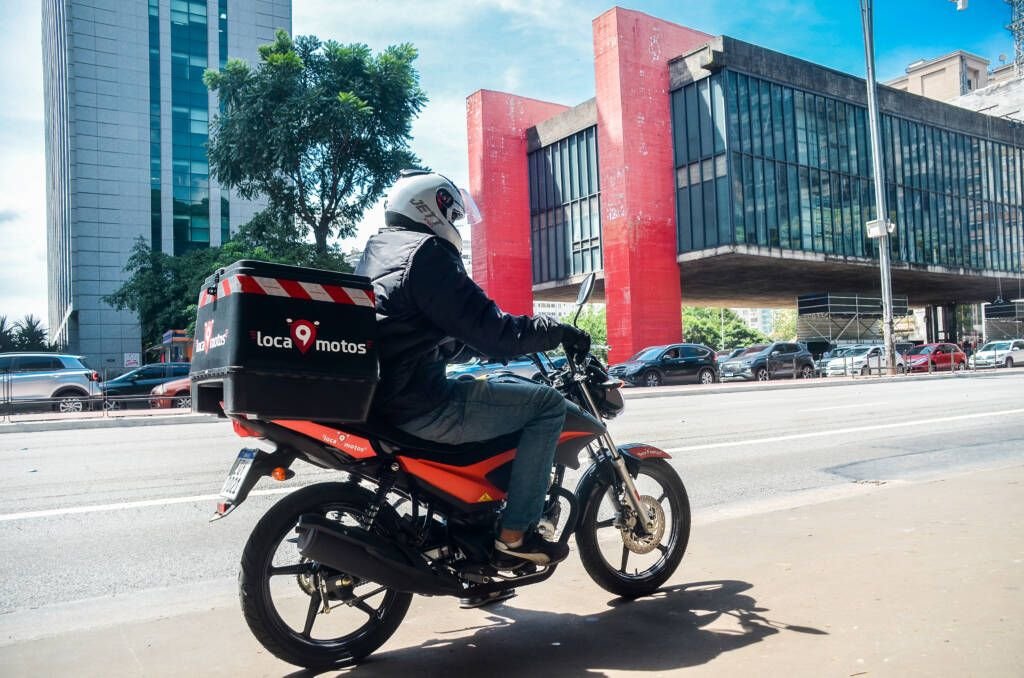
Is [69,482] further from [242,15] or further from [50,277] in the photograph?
[50,277]

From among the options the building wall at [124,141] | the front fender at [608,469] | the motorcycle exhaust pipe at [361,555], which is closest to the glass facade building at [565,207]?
the building wall at [124,141]

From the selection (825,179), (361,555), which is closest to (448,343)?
(361,555)

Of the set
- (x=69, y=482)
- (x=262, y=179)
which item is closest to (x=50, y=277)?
(x=262, y=179)

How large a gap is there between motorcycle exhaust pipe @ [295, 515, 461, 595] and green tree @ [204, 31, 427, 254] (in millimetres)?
25999

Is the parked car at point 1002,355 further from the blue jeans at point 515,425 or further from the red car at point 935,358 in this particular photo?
the blue jeans at point 515,425

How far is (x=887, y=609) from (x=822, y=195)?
39.1m

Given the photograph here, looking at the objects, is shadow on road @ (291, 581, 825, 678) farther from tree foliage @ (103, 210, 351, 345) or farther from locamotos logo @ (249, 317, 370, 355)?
tree foliage @ (103, 210, 351, 345)

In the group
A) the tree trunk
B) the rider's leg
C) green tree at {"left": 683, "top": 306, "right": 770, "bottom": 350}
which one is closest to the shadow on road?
the rider's leg

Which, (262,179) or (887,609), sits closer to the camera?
(887,609)

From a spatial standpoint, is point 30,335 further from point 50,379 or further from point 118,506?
point 118,506

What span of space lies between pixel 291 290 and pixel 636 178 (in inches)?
1327

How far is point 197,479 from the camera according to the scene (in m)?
7.62

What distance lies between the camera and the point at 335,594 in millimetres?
3049

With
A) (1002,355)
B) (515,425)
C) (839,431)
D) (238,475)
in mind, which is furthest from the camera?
(1002,355)
